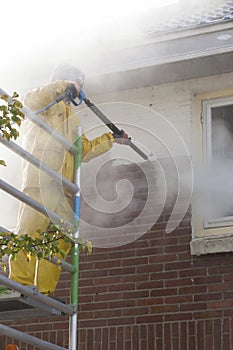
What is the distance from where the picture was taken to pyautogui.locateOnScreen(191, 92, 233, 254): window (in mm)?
8391

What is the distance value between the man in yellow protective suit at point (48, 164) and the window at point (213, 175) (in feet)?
4.12

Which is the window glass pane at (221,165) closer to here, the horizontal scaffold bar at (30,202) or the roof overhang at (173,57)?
the roof overhang at (173,57)

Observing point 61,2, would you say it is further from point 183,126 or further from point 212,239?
point 212,239

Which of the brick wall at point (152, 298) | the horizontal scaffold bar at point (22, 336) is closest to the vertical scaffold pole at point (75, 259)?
the horizontal scaffold bar at point (22, 336)

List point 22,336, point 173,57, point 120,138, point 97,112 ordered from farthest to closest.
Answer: point 173,57
point 97,112
point 120,138
point 22,336

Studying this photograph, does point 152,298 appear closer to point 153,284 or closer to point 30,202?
point 153,284

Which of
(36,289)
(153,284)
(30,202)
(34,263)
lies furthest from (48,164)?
(153,284)

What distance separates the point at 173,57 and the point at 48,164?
1.88 metres

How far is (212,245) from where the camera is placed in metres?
8.28

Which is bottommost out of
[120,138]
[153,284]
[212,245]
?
[153,284]

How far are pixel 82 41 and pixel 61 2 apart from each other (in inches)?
21.5

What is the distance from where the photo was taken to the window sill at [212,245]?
8.21 meters

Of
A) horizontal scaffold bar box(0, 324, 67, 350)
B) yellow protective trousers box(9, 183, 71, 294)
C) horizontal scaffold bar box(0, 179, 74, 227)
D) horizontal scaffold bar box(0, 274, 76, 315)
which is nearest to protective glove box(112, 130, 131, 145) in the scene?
yellow protective trousers box(9, 183, 71, 294)

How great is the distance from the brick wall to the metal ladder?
1.20m
